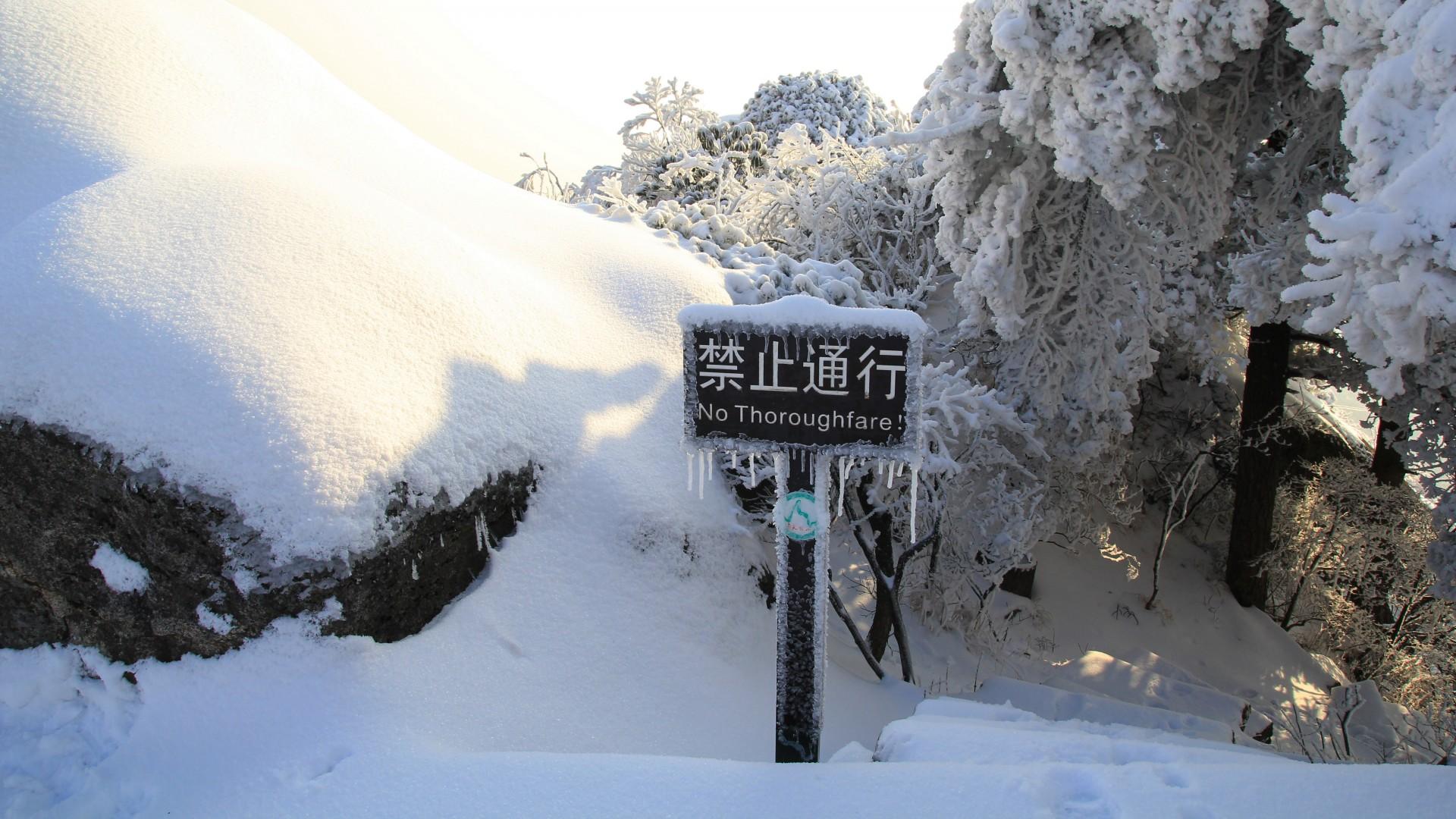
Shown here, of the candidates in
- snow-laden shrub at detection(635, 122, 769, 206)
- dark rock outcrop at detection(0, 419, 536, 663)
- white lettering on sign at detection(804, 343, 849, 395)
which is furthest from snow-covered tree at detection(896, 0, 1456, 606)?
snow-laden shrub at detection(635, 122, 769, 206)

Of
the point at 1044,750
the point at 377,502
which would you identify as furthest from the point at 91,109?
the point at 1044,750

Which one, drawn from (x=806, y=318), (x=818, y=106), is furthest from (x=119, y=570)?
(x=818, y=106)

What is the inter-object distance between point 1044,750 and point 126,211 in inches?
225

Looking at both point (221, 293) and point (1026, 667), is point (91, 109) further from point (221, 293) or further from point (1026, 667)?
point (1026, 667)

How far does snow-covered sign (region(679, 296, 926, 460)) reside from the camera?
2.99 m

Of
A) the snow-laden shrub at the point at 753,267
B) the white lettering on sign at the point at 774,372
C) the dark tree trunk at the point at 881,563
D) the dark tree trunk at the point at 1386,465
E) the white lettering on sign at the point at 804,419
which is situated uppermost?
the snow-laden shrub at the point at 753,267

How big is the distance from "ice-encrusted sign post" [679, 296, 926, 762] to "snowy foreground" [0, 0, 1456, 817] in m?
1.11

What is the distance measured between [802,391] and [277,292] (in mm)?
3222

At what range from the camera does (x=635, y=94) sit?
14.0 metres

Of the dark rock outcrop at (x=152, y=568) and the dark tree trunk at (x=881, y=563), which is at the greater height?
the dark rock outcrop at (x=152, y=568)

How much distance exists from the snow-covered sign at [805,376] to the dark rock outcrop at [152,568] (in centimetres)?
185

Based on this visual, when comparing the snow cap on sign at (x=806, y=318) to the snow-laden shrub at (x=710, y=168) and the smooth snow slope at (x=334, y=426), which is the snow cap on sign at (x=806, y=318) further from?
the snow-laden shrub at (x=710, y=168)

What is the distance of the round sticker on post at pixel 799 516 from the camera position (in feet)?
10.6

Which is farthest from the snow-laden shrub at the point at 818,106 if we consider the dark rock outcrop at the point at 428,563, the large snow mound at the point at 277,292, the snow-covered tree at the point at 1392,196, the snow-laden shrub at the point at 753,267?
the dark rock outcrop at the point at 428,563
